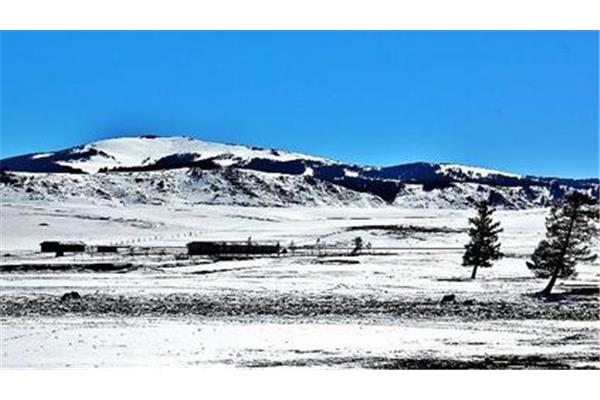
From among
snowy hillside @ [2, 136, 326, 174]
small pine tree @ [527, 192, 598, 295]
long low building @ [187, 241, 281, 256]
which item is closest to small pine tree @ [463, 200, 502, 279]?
small pine tree @ [527, 192, 598, 295]

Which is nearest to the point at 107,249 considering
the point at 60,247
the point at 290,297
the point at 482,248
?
the point at 60,247

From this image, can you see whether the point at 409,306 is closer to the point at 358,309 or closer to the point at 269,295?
the point at 358,309

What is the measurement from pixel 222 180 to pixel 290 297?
82.6m

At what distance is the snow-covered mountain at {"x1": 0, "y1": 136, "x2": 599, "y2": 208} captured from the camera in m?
74.4

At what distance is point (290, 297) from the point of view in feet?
92.2

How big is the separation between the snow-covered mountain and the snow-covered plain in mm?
13977

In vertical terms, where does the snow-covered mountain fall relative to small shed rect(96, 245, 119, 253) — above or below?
above

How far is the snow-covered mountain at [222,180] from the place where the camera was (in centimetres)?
7444

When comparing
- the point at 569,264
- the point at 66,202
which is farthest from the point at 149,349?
the point at 66,202

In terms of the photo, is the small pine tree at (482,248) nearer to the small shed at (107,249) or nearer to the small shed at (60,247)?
the small shed at (107,249)

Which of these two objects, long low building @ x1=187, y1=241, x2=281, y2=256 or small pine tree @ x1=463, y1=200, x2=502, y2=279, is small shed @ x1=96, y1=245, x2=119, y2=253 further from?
small pine tree @ x1=463, y1=200, x2=502, y2=279

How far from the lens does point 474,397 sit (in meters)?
15.6

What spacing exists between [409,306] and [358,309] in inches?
69.8

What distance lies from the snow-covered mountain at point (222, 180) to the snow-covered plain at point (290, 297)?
1398 centimetres
